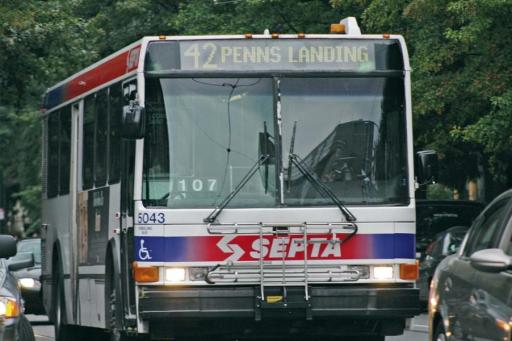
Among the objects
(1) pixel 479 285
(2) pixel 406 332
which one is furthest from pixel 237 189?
(2) pixel 406 332

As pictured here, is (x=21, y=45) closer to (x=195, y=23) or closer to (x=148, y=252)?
(x=195, y=23)

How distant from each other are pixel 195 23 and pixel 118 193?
22.3 metres

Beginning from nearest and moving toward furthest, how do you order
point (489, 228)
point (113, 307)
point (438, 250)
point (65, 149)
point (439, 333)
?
point (489, 228), point (439, 333), point (113, 307), point (65, 149), point (438, 250)

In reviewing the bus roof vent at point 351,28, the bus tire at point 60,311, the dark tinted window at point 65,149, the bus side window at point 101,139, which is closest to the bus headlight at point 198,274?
the bus side window at point 101,139

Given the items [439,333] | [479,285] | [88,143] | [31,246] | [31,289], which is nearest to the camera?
[479,285]

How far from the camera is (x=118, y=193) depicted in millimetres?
15234

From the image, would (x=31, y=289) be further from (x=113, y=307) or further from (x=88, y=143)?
(x=113, y=307)

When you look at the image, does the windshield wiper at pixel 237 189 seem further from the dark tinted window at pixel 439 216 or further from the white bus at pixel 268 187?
the dark tinted window at pixel 439 216

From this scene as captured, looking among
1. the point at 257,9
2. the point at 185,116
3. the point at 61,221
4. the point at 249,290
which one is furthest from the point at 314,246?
the point at 257,9

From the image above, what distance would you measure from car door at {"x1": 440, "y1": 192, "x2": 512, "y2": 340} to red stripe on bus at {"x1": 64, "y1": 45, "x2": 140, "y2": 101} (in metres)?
4.35

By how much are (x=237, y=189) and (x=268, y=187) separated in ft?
0.95

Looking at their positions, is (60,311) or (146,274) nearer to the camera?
(146,274)

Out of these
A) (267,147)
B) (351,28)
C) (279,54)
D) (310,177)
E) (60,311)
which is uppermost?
(351,28)

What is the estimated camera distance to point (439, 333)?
11.6 m
